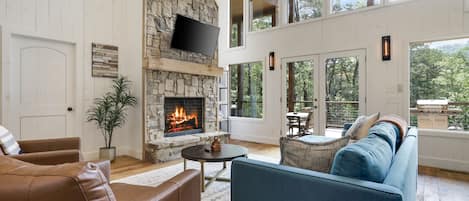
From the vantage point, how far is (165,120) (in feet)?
15.9

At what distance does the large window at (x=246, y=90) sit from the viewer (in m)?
6.44

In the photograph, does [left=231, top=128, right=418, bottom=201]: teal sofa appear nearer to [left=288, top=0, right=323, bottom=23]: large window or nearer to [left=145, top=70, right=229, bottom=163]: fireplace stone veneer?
[left=145, top=70, right=229, bottom=163]: fireplace stone veneer

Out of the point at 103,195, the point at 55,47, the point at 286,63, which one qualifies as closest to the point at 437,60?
the point at 286,63

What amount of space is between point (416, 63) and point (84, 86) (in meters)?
5.52

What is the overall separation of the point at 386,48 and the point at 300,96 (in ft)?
6.10

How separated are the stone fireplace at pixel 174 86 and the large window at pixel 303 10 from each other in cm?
169

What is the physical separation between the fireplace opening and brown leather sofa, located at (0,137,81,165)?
6.75ft

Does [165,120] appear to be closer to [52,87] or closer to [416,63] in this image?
[52,87]

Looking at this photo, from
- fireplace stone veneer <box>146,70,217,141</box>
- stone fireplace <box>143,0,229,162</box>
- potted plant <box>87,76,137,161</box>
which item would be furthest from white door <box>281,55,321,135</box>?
potted plant <box>87,76,137,161</box>

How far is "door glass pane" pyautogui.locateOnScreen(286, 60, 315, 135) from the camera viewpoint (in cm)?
556

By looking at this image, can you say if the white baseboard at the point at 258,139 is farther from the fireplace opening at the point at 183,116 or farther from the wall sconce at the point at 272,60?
the wall sconce at the point at 272,60

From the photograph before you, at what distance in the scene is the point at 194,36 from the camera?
509 cm

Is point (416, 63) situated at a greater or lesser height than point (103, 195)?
greater

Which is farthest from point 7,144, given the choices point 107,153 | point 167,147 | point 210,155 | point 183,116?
point 183,116
